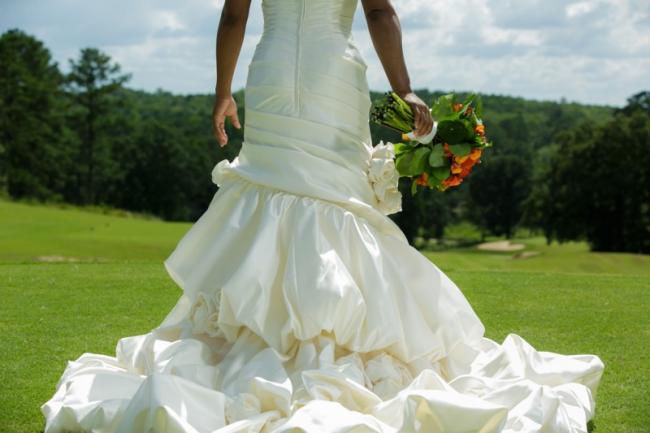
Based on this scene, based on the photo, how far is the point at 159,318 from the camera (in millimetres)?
8141

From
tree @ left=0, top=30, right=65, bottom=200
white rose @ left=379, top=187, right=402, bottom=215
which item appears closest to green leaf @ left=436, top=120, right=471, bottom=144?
white rose @ left=379, top=187, right=402, bottom=215

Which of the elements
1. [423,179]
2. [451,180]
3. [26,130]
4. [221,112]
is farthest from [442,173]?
[26,130]

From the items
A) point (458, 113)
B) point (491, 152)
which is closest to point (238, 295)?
point (458, 113)

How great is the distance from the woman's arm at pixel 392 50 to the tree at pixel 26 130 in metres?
54.4

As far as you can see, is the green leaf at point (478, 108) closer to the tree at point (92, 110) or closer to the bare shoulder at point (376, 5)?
the bare shoulder at point (376, 5)

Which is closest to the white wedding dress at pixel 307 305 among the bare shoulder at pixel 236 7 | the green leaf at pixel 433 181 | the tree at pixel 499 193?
the bare shoulder at pixel 236 7

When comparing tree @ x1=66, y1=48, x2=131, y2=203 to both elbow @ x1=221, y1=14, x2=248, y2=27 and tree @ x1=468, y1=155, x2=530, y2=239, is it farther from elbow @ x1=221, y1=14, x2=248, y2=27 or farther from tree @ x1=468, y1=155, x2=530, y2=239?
elbow @ x1=221, y1=14, x2=248, y2=27

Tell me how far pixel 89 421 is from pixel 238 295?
1.01 meters

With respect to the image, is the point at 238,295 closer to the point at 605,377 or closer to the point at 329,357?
the point at 329,357

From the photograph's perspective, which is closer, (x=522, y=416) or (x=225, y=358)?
(x=522, y=416)

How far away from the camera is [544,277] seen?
1134 centimetres

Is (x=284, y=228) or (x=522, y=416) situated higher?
(x=284, y=228)

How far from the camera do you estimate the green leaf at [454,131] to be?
5.17 metres

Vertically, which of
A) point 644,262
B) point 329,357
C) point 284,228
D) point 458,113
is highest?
point 458,113
